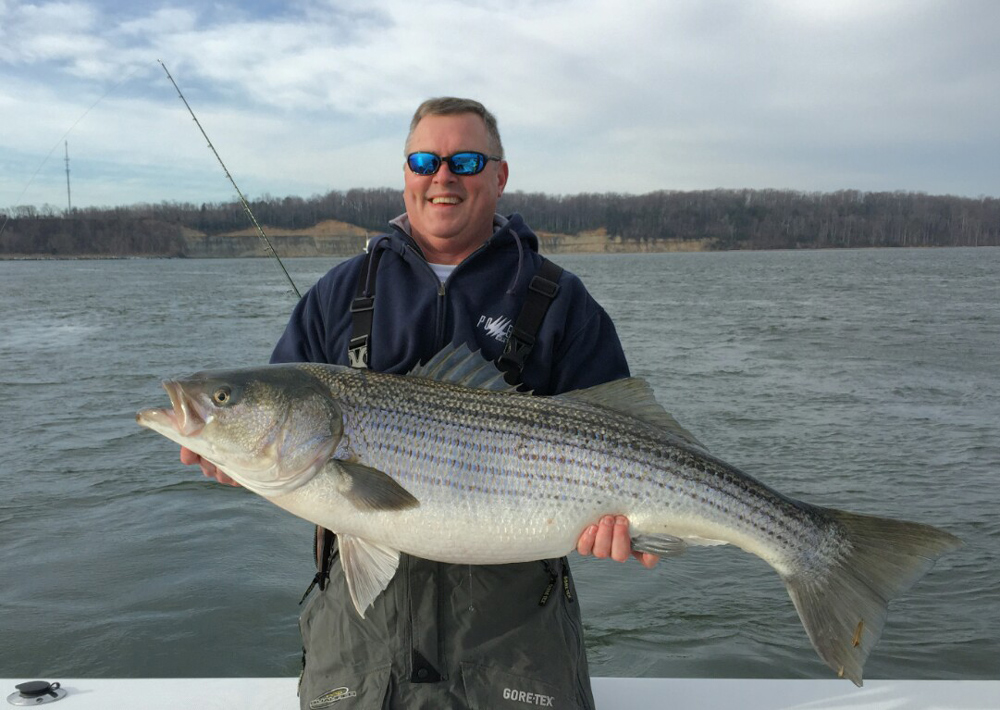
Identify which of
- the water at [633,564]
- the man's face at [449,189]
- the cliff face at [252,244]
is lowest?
the water at [633,564]

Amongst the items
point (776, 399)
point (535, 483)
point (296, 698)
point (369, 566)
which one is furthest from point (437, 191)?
point (776, 399)

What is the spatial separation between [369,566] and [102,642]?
15.0ft

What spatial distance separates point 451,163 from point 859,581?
7.80ft

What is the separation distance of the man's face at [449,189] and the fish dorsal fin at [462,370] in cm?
67

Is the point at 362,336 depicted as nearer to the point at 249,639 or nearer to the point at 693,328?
the point at 249,639

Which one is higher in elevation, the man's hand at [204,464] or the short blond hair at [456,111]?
the short blond hair at [456,111]

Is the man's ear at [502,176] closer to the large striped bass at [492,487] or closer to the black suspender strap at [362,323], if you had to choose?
the black suspender strap at [362,323]

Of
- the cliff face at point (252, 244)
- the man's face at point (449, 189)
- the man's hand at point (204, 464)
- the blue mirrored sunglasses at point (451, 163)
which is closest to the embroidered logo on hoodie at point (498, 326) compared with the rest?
the man's face at point (449, 189)

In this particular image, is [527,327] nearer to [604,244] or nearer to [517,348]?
[517,348]

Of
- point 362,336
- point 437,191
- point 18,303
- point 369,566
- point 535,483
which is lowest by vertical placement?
point 18,303

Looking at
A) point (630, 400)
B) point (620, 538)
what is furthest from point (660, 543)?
point (630, 400)

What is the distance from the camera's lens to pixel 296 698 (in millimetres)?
3867

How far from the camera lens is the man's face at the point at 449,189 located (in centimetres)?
375

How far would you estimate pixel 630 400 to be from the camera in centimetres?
345
